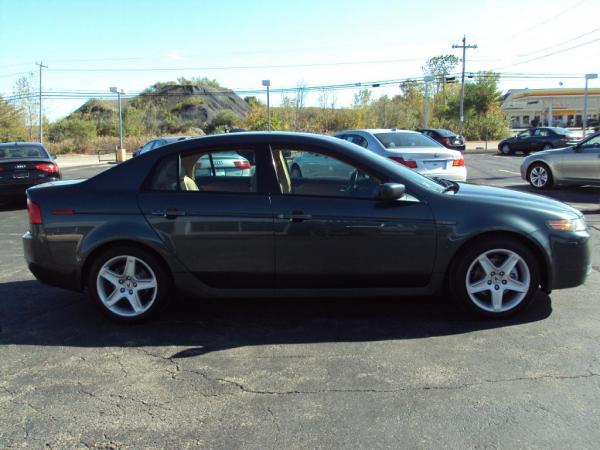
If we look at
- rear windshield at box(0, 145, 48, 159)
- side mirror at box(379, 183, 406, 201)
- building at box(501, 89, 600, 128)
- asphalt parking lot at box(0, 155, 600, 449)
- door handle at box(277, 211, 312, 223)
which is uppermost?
building at box(501, 89, 600, 128)

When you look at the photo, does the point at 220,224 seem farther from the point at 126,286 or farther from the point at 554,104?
the point at 554,104

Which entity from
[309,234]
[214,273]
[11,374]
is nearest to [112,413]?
[11,374]

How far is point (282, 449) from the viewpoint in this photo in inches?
107

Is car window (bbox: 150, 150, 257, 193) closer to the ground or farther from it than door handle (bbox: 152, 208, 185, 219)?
farther from it

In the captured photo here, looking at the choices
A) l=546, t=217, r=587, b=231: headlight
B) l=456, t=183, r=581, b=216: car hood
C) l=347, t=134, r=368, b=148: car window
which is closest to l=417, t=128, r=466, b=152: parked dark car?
l=347, t=134, r=368, b=148: car window

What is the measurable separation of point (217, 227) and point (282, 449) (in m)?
2.06

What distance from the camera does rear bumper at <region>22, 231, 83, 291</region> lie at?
4.51 meters

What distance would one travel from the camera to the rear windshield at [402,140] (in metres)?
10.5

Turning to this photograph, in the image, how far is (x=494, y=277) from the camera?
4.38 m

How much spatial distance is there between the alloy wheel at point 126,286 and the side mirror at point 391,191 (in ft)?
6.63

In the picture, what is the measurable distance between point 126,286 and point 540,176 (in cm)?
1175

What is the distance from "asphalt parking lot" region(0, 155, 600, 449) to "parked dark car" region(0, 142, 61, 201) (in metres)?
7.53

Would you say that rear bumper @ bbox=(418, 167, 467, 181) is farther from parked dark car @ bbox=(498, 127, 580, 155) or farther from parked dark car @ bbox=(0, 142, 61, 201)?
parked dark car @ bbox=(498, 127, 580, 155)

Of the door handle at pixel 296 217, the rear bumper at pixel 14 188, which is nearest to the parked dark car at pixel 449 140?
the rear bumper at pixel 14 188
